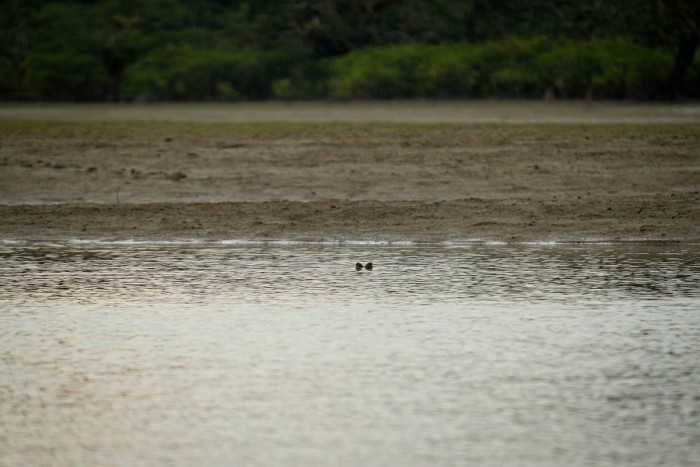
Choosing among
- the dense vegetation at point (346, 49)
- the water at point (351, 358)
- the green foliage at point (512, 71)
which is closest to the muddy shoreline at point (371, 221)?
the water at point (351, 358)

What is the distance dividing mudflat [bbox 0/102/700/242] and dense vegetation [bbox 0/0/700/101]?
25.3ft

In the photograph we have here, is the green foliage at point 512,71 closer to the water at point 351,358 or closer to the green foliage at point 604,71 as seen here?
the green foliage at point 604,71

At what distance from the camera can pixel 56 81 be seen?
32531 mm

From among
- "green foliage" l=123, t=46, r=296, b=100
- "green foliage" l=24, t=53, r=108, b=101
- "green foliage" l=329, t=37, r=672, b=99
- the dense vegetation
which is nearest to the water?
"green foliage" l=329, t=37, r=672, b=99

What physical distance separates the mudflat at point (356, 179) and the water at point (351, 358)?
1.61 m

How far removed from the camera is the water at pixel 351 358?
606 cm

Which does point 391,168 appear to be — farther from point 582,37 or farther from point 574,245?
point 582,37

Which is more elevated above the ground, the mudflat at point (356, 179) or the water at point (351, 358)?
the mudflat at point (356, 179)

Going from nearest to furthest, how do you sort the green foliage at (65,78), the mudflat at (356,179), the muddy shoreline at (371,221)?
the muddy shoreline at (371,221) < the mudflat at (356,179) < the green foliage at (65,78)

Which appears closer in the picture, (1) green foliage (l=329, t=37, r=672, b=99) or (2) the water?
(2) the water

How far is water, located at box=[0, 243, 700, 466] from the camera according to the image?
6.06 m

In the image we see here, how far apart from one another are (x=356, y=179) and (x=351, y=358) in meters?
8.60

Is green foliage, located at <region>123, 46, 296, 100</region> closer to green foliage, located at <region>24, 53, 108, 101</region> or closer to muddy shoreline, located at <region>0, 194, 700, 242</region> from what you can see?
green foliage, located at <region>24, 53, 108, 101</region>

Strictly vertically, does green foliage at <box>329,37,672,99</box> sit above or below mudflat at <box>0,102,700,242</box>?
above
